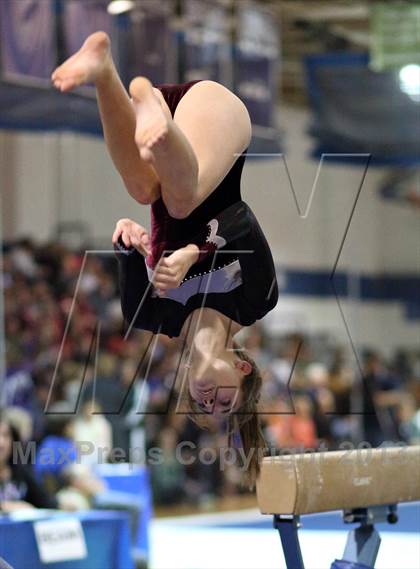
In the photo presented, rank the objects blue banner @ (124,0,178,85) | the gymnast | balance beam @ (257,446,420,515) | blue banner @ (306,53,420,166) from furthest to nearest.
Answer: blue banner @ (306,53,420,166)
blue banner @ (124,0,178,85)
balance beam @ (257,446,420,515)
the gymnast

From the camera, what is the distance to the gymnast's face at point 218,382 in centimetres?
339

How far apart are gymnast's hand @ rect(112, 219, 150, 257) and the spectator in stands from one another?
248cm

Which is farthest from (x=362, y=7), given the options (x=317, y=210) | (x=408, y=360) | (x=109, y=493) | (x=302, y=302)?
(x=109, y=493)

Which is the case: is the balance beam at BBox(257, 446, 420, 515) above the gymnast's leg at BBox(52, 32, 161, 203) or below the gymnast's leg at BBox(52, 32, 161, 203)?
below

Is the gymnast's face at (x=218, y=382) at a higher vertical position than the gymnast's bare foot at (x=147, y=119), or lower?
lower

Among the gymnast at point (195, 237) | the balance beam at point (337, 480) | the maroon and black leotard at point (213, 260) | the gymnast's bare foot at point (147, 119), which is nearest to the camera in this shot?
the gymnast's bare foot at point (147, 119)

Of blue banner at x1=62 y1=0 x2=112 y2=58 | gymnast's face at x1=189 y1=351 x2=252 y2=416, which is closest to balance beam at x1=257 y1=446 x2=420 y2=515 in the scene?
gymnast's face at x1=189 y1=351 x2=252 y2=416

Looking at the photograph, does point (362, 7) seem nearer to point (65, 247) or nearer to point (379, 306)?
point (65, 247)

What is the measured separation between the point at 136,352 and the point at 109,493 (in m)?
3.22

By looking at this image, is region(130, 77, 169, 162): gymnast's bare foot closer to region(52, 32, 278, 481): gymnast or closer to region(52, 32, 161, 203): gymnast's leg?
region(52, 32, 278, 481): gymnast

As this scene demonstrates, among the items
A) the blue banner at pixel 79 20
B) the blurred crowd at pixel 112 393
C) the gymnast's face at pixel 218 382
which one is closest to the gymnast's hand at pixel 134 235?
the gymnast's face at pixel 218 382

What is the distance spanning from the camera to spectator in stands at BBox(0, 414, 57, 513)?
18.8 ft

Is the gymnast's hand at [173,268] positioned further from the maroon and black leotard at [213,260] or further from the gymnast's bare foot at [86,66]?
the gymnast's bare foot at [86,66]

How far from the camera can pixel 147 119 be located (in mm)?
2783
